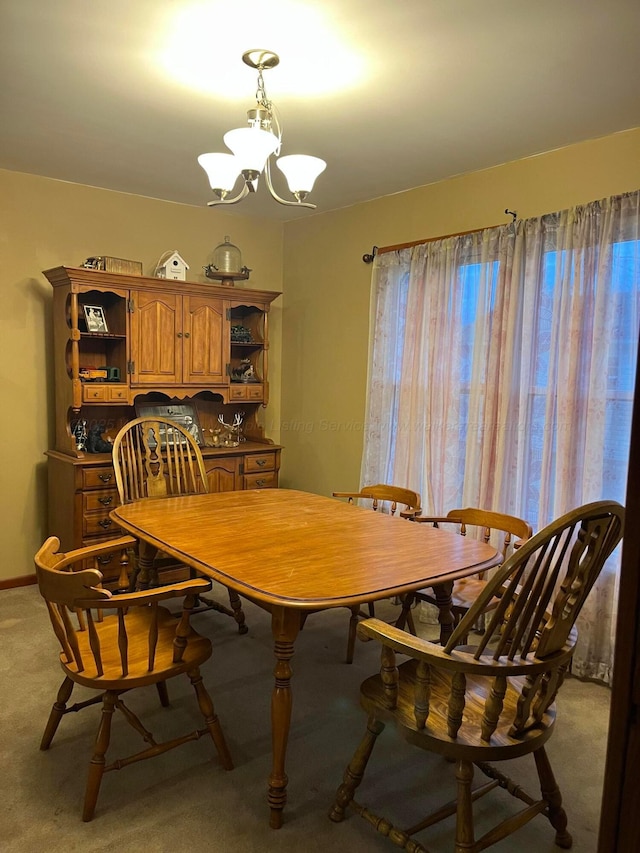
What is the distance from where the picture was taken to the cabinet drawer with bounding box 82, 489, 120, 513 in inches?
139

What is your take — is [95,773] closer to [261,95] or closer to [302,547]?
[302,547]

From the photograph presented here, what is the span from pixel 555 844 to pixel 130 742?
4.92 feet

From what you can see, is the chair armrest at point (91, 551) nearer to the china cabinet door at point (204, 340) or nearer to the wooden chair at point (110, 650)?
the wooden chair at point (110, 650)

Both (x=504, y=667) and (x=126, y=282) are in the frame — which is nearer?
(x=504, y=667)

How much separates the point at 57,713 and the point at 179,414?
7.84 ft

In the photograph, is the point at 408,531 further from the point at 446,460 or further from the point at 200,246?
the point at 200,246

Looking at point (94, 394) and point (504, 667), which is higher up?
point (94, 394)

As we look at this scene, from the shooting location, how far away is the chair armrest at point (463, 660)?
151cm

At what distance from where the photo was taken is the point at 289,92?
2.49 meters

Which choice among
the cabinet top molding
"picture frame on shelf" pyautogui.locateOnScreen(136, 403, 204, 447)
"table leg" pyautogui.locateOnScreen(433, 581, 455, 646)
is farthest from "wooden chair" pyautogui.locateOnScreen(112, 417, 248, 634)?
"table leg" pyautogui.locateOnScreen(433, 581, 455, 646)

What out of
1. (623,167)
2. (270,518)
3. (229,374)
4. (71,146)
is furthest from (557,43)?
(229,374)

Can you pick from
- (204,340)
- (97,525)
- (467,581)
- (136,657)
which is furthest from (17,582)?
(467,581)

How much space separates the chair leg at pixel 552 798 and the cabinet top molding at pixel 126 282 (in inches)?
126

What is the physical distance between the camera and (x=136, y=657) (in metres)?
2.01
